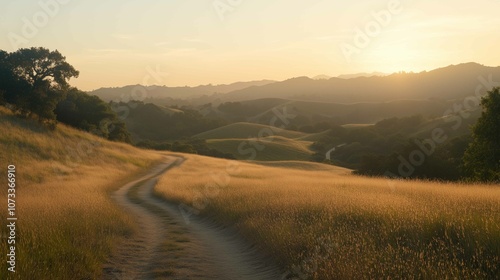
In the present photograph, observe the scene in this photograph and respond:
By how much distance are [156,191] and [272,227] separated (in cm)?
1693

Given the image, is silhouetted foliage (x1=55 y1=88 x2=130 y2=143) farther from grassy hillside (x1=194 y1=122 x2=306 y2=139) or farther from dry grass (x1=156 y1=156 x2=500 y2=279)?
grassy hillside (x1=194 y1=122 x2=306 y2=139)

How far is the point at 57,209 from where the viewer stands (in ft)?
50.9

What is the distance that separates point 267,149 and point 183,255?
Answer: 315 feet

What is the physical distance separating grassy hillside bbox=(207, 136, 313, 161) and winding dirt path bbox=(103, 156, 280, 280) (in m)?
83.7

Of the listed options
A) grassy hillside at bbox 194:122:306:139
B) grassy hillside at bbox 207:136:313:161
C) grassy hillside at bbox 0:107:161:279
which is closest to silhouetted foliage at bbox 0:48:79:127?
grassy hillside at bbox 0:107:161:279

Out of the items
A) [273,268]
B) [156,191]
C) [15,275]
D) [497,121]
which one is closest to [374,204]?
[273,268]

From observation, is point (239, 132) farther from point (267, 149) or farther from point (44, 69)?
point (44, 69)

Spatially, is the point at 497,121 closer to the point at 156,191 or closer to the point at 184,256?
the point at 156,191

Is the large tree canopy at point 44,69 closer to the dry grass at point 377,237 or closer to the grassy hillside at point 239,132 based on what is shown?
the dry grass at point 377,237

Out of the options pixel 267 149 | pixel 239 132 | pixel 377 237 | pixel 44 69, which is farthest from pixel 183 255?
pixel 239 132

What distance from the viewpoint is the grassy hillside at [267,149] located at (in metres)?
104

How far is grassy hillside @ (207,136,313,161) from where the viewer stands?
343 ft

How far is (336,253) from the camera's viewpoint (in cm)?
980

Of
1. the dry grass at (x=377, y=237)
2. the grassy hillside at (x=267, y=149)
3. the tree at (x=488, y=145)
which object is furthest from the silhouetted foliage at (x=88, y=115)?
the dry grass at (x=377, y=237)
